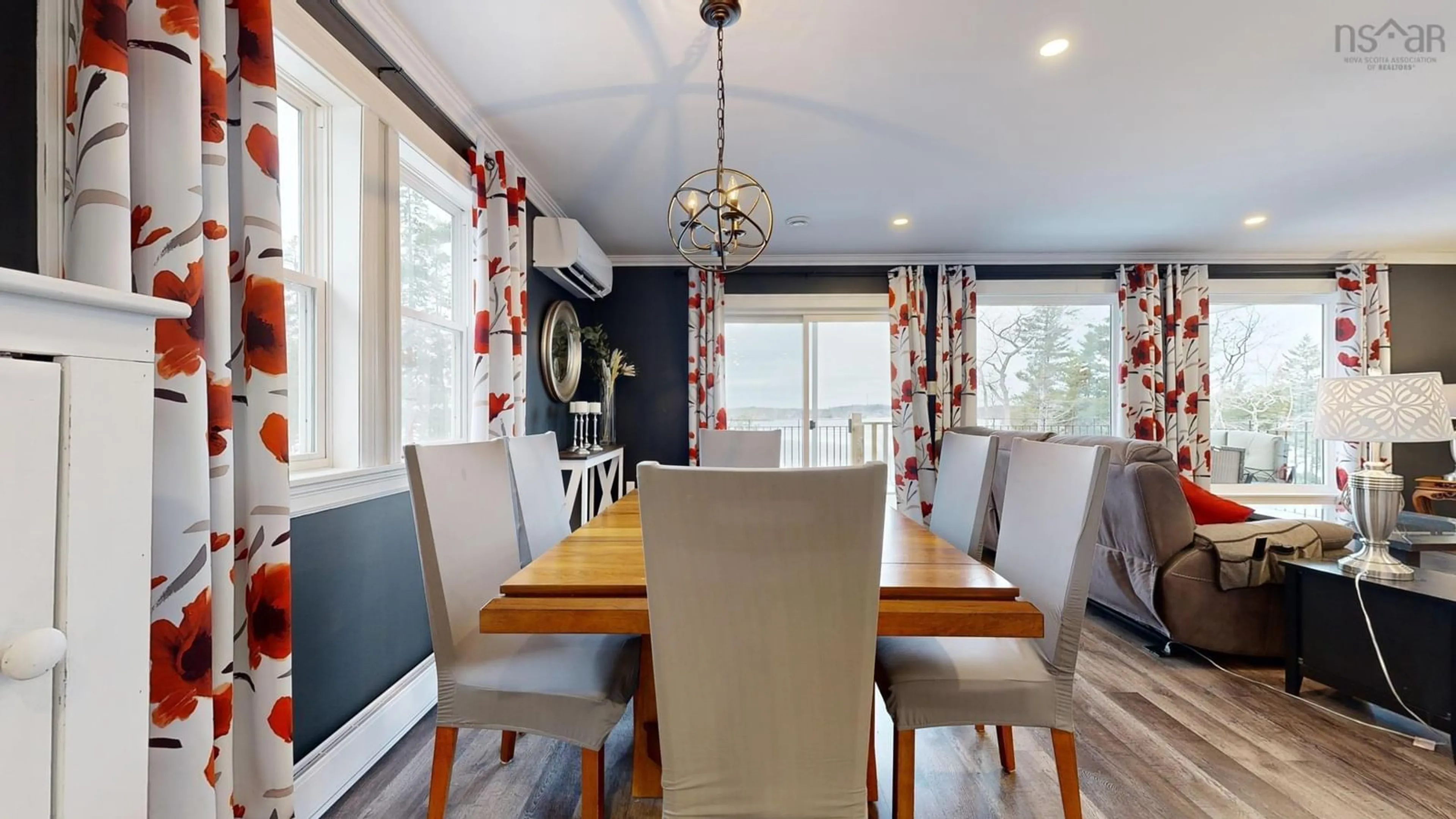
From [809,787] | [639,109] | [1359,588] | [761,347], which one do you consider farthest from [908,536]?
[761,347]

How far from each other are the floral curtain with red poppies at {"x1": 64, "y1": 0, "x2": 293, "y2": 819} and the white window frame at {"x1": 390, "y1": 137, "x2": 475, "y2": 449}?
2.43 feet

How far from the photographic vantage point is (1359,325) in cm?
499

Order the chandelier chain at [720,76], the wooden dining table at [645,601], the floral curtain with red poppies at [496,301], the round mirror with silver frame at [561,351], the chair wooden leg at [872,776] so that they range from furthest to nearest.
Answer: the round mirror with silver frame at [561,351] → the floral curtain with red poppies at [496,301] → the chandelier chain at [720,76] → the chair wooden leg at [872,776] → the wooden dining table at [645,601]

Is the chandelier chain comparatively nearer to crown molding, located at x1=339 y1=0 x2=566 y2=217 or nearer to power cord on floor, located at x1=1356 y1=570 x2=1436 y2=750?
crown molding, located at x1=339 y1=0 x2=566 y2=217

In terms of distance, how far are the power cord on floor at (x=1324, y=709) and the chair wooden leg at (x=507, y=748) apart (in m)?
2.86

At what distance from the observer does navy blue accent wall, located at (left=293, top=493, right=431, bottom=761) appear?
1.60 metres

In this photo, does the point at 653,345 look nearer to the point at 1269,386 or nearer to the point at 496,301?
the point at 496,301

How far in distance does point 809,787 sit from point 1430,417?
256cm

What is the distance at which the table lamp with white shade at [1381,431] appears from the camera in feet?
6.62

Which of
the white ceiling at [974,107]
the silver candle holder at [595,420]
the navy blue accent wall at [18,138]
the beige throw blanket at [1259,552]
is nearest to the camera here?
the navy blue accent wall at [18,138]

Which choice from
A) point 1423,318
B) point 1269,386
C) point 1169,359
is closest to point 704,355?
point 1169,359

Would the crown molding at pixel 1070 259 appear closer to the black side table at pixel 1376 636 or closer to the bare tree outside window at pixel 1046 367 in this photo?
the bare tree outside window at pixel 1046 367

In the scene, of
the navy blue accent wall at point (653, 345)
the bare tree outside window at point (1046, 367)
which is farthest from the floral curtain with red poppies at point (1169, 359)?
the navy blue accent wall at point (653, 345)

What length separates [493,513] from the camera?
172 cm
